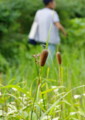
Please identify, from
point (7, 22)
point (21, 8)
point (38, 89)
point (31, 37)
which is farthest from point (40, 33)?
point (38, 89)

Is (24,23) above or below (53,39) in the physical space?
below

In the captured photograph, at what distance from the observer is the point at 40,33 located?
804 centimetres

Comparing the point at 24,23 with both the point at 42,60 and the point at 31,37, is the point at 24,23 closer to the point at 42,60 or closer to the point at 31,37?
the point at 31,37

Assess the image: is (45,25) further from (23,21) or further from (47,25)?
(23,21)

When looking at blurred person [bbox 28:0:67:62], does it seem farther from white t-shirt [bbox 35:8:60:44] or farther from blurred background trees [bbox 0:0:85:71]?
blurred background trees [bbox 0:0:85:71]

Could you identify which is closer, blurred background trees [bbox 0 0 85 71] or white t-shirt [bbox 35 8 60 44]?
white t-shirt [bbox 35 8 60 44]

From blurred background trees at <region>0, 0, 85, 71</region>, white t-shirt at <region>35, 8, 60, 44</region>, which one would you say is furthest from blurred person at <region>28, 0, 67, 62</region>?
blurred background trees at <region>0, 0, 85, 71</region>

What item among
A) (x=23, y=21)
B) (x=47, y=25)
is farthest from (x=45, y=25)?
(x=23, y=21)

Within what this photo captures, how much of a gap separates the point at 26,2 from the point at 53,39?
2467 millimetres

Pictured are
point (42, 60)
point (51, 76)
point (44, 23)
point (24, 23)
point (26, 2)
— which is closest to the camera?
point (42, 60)

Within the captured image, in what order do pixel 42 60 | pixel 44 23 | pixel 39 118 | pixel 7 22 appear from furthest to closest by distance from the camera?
pixel 7 22
pixel 44 23
pixel 39 118
pixel 42 60

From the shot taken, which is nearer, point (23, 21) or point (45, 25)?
point (45, 25)

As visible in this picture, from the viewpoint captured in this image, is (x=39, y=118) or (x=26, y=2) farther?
(x=26, y=2)

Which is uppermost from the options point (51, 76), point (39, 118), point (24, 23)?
point (39, 118)
